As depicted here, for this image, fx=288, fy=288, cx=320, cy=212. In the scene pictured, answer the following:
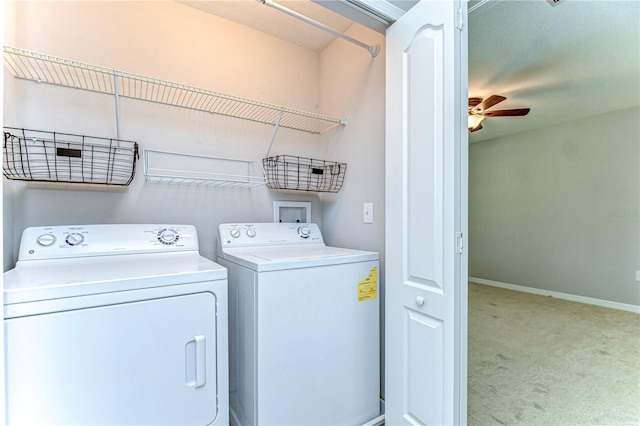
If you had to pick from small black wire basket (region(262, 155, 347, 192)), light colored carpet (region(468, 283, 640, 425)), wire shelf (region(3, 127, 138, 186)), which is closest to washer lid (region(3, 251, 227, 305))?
wire shelf (region(3, 127, 138, 186))

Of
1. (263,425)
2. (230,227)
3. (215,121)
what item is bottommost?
(263,425)

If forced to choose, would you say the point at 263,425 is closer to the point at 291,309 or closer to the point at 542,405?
the point at 291,309

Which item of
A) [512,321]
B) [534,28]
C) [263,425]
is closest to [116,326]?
[263,425]

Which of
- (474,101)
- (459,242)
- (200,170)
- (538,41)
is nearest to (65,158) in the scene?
(200,170)

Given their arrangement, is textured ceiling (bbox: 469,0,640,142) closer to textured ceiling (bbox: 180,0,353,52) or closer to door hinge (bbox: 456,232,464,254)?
textured ceiling (bbox: 180,0,353,52)

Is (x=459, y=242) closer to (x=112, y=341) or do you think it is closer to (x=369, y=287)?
(x=369, y=287)

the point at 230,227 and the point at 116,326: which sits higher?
the point at 230,227

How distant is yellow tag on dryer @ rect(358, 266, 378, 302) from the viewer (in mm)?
1529

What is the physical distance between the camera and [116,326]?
3.13ft

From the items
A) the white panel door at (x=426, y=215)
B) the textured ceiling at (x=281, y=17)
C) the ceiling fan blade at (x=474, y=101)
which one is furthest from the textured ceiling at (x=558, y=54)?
the textured ceiling at (x=281, y=17)

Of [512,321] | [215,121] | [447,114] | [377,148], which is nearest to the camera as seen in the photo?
[447,114]

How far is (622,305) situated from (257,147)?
16.2ft

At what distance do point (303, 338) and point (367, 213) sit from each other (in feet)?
2.71

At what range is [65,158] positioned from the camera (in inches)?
56.6
